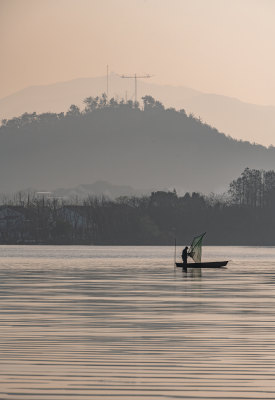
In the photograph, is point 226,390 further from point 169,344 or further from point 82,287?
point 82,287

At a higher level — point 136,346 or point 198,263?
point 198,263

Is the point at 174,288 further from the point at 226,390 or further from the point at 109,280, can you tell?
the point at 226,390

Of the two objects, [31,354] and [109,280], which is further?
[109,280]

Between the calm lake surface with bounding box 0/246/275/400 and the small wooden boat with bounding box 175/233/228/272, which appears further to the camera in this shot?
the small wooden boat with bounding box 175/233/228/272

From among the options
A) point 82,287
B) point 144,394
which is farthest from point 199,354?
point 82,287

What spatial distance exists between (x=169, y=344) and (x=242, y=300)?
96.4 ft

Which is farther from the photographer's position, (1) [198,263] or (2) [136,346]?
(1) [198,263]

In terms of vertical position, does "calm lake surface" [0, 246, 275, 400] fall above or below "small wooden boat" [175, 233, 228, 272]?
below

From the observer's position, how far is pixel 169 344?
4666 cm

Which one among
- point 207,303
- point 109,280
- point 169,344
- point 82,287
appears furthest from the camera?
point 109,280

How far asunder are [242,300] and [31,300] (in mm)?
12959

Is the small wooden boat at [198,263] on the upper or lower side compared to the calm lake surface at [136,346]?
upper

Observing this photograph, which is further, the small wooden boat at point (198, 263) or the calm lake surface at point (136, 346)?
the small wooden boat at point (198, 263)

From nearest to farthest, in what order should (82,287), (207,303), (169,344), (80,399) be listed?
(80,399) < (169,344) < (207,303) < (82,287)
